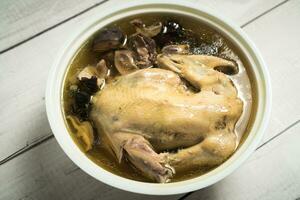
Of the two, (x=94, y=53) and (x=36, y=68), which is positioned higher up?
(x=94, y=53)

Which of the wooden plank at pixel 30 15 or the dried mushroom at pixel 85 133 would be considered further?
the wooden plank at pixel 30 15

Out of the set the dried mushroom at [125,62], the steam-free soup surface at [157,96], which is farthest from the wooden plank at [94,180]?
the dried mushroom at [125,62]

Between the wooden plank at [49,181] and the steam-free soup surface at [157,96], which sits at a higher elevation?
the steam-free soup surface at [157,96]

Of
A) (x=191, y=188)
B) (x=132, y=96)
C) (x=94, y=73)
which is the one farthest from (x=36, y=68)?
(x=191, y=188)

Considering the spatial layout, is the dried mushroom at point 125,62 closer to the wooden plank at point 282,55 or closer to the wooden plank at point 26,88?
the wooden plank at point 26,88

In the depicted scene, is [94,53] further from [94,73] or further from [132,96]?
[132,96]

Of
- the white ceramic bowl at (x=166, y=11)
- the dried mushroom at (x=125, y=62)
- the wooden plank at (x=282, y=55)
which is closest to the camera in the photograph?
the white ceramic bowl at (x=166, y=11)

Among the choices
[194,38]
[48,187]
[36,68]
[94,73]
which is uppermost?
[194,38]
